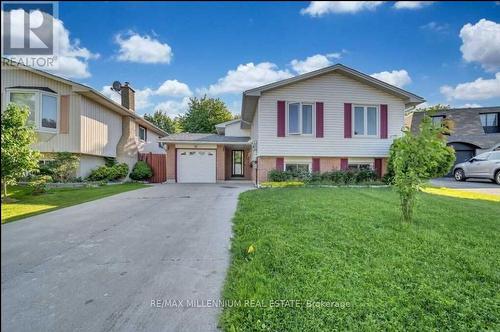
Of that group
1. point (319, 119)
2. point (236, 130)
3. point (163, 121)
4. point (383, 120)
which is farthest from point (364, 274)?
point (163, 121)

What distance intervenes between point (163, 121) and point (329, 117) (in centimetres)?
3387

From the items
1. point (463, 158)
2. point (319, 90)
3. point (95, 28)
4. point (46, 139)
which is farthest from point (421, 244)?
point (463, 158)

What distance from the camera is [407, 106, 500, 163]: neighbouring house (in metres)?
19.1

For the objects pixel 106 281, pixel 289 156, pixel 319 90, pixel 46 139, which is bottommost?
pixel 106 281

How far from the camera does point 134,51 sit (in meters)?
2.17

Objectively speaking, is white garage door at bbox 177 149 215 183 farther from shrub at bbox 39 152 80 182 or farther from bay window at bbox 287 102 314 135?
bay window at bbox 287 102 314 135

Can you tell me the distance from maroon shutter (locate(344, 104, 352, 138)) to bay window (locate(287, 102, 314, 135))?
1.64 meters

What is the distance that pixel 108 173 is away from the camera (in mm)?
14453

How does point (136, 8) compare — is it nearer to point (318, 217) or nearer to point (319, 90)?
point (318, 217)

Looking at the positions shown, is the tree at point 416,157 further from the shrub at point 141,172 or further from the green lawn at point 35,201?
the shrub at point 141,172

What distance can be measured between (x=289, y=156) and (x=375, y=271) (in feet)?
31.6

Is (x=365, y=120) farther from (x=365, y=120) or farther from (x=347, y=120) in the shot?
(x=347, y=120)

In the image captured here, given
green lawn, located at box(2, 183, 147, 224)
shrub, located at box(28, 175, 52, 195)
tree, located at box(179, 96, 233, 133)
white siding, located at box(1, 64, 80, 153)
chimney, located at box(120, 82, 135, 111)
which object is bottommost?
green lawn, located at box(2, 183, 147, 224)

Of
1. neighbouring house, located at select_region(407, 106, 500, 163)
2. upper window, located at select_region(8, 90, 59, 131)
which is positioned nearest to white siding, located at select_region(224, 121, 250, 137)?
upper window, located at select_region(8, 90, 59, 131)
